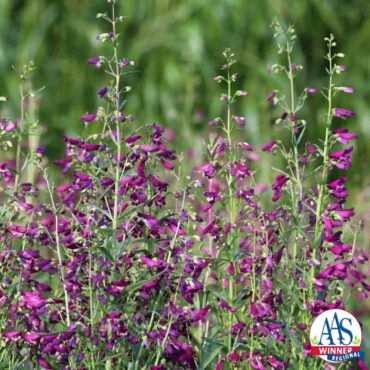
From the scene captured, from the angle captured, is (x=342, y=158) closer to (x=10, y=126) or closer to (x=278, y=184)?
(x=278, y=184)

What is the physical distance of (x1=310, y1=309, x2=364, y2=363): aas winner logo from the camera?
11.6ft

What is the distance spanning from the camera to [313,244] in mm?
3605

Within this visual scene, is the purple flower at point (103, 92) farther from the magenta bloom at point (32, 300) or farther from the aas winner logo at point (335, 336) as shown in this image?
the aas winner logo at point (335, 336)

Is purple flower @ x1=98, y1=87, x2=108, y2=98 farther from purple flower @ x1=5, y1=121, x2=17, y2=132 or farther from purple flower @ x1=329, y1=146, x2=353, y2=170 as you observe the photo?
purple flower @ x1=329, y1=146, x2=353, y2=170

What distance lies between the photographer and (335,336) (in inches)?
142

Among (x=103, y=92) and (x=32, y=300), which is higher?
(x=103, y=92)

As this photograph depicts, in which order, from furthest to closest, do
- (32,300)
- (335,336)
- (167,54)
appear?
(167,54)
(335,336)
(32,300)

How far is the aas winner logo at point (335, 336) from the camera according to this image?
11.6 ft

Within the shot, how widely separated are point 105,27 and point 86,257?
5822 mm

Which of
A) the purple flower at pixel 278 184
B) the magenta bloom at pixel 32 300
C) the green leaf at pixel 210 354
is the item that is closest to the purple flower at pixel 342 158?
the purple flower at pixel 278 184

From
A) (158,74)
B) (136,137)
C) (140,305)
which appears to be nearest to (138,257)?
(140,305)

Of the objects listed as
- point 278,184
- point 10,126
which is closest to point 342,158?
point 278,184

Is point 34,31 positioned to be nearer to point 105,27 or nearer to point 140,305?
point 105,27

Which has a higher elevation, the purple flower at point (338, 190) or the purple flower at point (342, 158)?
the purple flower at point (342, 158)
